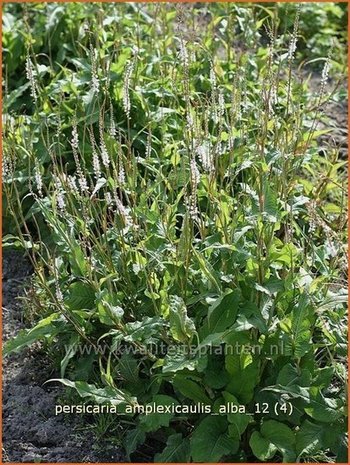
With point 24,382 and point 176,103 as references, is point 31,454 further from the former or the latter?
point 176,103

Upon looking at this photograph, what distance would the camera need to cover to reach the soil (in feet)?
11.6

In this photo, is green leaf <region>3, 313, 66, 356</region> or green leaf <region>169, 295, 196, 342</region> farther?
green leaf <region>3, 313, 66, 356</region>

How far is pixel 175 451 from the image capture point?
11.2 feet

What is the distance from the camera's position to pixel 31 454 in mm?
3527

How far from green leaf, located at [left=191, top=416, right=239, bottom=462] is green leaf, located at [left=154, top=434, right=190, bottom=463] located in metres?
0.06

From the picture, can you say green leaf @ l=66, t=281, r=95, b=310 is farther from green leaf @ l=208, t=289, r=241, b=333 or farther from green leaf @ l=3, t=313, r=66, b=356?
green leaf @ l=208, t=289, r=241, b=333

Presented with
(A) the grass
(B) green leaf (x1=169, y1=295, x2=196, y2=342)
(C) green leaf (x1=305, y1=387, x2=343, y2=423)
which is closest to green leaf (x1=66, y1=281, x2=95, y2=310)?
(A) the grass

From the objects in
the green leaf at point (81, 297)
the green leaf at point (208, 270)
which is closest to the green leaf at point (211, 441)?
the green leaf at point (208, 270)

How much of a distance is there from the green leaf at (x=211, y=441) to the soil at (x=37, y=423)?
327mm

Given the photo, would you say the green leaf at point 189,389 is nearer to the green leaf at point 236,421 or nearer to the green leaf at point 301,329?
the green leaf at point 236,421

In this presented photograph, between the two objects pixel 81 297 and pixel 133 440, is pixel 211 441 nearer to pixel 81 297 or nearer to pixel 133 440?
pixel 133 440

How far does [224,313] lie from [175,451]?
52 centimetres

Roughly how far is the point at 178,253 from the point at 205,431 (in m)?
0.62

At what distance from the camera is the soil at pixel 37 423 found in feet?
11.6
